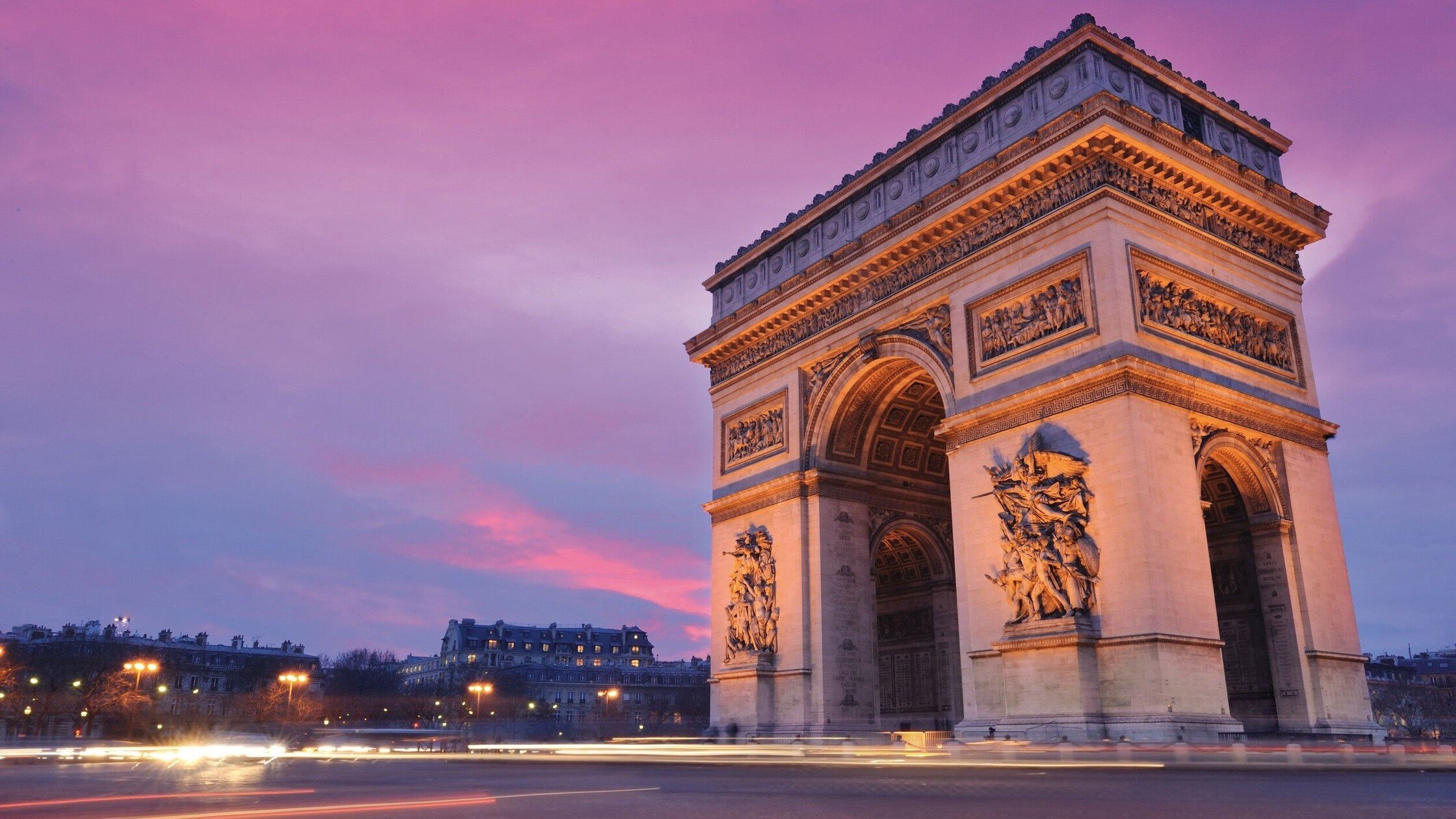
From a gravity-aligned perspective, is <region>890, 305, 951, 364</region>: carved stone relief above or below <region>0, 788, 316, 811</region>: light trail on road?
above

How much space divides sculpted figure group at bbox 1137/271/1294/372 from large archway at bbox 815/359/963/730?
6.76 metres

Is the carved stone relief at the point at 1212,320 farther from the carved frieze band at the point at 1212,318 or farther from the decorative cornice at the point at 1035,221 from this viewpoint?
the decorative cornice at the point at 1035,221

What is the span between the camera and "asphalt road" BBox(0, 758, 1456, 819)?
7852 mm

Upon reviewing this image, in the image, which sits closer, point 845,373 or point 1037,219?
point 1037,219

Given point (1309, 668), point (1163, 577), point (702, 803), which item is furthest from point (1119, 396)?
point (702, 803)

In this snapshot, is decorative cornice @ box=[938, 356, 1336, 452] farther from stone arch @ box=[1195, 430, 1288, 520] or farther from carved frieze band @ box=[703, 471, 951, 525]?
carved frieze band @ box=[703, 471, 951, 525]

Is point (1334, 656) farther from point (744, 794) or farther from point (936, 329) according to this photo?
point (744, 794)

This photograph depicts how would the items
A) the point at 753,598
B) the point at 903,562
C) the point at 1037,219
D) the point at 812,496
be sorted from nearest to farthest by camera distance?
the point at 1037,219, the point at 812,496, the point at 753,598, the point at 903,562

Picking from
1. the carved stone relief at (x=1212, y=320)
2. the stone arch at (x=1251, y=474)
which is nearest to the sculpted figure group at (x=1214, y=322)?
the carved stone relief at (x=1212, y=320)

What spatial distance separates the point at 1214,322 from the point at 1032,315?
3.88 metres

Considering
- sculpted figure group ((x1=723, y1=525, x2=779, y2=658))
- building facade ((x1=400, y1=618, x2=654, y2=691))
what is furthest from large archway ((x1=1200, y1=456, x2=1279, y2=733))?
building facade ((x1=400, y1=618, x2=654, y2=691))

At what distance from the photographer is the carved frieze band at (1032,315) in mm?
20984

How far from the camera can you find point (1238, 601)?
72.4 ft

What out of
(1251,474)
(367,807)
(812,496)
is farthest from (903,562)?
(367,807)
